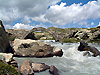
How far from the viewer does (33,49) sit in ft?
37.5

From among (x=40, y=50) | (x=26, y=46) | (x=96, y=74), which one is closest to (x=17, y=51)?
(x=26, y=46)

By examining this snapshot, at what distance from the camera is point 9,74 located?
379 cm

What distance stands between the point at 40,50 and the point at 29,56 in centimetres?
157

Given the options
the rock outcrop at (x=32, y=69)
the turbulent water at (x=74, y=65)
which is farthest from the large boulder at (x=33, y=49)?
the rock outcrop at (x=32, y=69)

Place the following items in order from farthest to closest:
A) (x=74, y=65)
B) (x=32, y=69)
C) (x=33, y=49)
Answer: (x=33, y=49) < (x=74, y=65) < (x=32, y=69)

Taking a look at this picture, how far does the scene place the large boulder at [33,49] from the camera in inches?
447

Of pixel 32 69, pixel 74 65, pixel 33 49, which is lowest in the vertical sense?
pixel 74 65

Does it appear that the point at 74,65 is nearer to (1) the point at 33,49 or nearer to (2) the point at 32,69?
(2) the point at 32,69

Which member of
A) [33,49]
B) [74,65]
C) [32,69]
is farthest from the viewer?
[33,49]

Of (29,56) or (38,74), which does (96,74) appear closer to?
(38,74)

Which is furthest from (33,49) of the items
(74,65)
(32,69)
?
(74,65)

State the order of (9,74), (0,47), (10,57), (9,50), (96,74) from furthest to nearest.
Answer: (9,50)
(0,47)
(96,74)
(10,57)
(9,74)

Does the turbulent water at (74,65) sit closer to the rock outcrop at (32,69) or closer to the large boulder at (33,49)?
the rock outcrop at (32,69)

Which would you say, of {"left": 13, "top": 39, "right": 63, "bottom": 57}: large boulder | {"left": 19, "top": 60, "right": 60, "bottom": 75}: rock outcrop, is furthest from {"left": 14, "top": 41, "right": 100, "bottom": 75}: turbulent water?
{"left": 13, "top": 39, "right": 63, "bottom": 57}: large boulder
